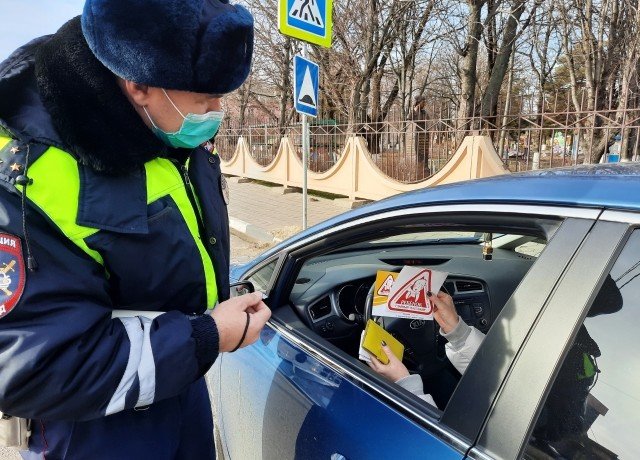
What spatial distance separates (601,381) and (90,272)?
109 centimetres

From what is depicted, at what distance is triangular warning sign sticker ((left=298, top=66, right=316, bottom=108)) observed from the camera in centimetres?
529

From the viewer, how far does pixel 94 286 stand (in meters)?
1.07

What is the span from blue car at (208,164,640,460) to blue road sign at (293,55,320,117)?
365 centimetres

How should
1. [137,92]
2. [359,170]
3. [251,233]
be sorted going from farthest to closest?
[359,170]
[251,233]
[137,92]

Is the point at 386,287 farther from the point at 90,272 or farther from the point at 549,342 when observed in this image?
the point at 90,272

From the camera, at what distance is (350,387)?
1.37 metres

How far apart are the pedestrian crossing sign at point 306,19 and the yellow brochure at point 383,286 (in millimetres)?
3537

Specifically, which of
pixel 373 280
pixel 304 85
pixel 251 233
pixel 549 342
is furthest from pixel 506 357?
pixel 251 233

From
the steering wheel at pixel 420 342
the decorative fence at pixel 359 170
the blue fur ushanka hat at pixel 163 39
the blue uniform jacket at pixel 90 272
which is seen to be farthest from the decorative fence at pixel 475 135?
the blue uniform jacket at pixel 90 272

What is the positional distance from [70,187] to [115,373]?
0.42m

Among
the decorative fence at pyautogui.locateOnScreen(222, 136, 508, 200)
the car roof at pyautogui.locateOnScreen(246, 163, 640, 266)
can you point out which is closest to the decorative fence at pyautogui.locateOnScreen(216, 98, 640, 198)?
the decorative fence at pyautogui.locateOnScreen(222, 136, 508, 200)

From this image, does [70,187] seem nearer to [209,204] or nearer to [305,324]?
[209,204]

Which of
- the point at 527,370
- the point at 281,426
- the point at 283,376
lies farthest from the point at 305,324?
the point at 527,370

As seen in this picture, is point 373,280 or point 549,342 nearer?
point 549,342
